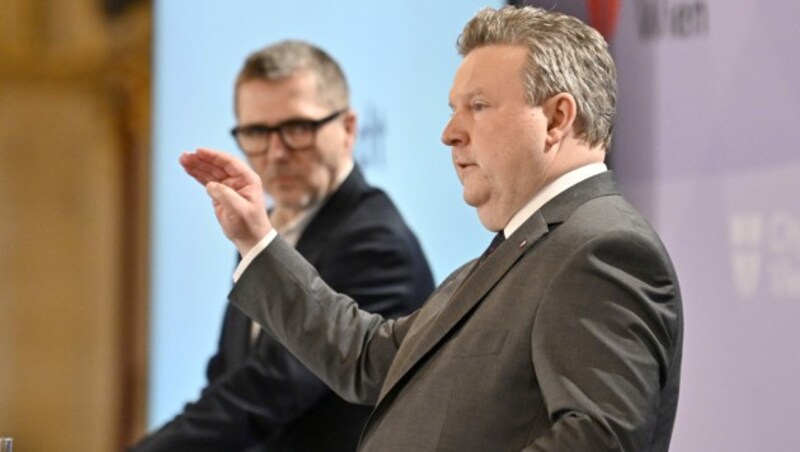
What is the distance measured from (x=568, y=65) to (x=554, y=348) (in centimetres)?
42

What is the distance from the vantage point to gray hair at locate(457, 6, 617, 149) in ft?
6.56

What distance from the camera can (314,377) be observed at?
3.11 m

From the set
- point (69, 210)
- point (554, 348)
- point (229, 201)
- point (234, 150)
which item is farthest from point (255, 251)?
point (69, 210)

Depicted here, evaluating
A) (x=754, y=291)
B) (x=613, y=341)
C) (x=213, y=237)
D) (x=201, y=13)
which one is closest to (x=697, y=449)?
(x=754, y=291)

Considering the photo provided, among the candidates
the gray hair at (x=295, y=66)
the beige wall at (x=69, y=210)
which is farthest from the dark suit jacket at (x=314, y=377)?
the beige wall at (x=69, y=210)

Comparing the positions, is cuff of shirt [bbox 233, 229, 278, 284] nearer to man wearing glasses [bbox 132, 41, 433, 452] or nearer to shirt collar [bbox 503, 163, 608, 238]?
shirt collar [bbox 503, 163, 608, 238]

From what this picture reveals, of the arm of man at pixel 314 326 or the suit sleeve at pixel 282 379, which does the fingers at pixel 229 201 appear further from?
the suit sleeve at pixel 282 379

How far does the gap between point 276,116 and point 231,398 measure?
691 mm

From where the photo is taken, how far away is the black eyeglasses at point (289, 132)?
11.1ft

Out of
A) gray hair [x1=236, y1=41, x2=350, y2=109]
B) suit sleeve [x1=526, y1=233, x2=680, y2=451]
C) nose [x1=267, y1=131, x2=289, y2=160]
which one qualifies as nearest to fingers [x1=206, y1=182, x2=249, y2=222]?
suit sleeve [x1=526, y1=233, x2=680, y2=451]

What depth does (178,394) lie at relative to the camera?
4434mm

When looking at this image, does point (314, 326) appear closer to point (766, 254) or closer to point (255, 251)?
point (255, 251)

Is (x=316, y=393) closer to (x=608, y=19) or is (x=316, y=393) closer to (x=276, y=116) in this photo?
(x=276, y=116)

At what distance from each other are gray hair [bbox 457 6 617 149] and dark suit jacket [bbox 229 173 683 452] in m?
0.09
